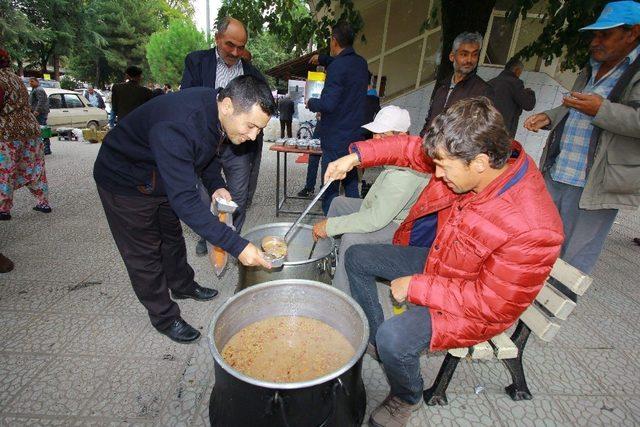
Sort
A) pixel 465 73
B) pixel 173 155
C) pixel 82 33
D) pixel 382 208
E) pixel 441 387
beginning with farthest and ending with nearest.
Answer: pixel 82 33
pixel 465 73
pixel 382 208
pixel 441 387
pixel 173 155

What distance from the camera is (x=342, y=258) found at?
230 cm

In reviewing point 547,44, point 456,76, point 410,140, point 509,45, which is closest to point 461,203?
point 410,140

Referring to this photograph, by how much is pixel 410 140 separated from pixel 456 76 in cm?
176

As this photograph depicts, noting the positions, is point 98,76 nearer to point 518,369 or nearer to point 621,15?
point 621,15

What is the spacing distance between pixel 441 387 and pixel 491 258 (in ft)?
3.02

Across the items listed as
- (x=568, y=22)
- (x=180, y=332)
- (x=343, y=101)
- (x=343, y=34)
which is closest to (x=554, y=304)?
(x=180, y=332)

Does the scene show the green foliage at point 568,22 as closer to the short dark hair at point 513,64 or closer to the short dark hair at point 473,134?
the short dark hair at point 513,64

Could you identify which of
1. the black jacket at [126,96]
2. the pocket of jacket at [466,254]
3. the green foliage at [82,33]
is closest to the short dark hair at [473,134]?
the pocket of jacket at [466,254]

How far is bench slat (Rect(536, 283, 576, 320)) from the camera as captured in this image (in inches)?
60.1

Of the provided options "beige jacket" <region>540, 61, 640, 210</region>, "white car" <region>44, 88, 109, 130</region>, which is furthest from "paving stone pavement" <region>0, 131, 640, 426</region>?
"white car" <region>44, 88, 109, 130</region>

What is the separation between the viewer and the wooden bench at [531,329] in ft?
5.14

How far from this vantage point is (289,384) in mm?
1174

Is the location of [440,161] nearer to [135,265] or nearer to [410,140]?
[410,140]

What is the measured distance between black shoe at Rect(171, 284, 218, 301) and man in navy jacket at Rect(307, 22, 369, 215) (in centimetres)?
198
